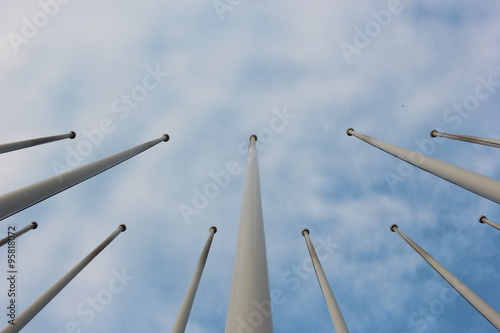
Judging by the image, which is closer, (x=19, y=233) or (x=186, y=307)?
(x=186, y=307)

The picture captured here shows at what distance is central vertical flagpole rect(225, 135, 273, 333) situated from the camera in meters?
6.77

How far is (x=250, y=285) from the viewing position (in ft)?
24.8

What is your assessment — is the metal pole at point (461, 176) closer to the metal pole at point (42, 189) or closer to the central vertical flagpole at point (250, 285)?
the central vertical flagpole at point (250, 285)

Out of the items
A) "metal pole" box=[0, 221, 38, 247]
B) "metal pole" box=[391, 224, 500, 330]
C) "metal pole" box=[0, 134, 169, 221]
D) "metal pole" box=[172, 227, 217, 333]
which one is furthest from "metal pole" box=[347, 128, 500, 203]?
"metal pole" box=[0, 221, 38, 247]

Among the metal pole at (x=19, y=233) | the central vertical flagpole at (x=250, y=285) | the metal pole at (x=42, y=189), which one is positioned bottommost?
the central vertical flagpole at (x=250, y=285)

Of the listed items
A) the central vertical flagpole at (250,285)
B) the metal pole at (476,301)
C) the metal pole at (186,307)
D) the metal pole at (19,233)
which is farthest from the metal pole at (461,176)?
the metal pole at (19,233)

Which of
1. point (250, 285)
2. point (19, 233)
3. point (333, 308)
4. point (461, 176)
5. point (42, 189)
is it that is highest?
point (19, 233)

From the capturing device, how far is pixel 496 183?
37.7ft

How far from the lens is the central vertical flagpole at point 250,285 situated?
6.77 metres

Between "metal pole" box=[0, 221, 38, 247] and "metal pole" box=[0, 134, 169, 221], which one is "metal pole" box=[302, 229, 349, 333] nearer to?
"metal pole" box=[0, 134, 169, 221]

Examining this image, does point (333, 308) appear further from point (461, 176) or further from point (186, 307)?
point (461, 176)

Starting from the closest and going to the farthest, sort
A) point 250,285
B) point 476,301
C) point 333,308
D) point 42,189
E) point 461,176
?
point 250,285 < point 42,189 < point 461,176 < point 476,301 < point 333,308

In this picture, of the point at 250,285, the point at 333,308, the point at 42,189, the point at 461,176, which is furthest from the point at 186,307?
the point at 461,176

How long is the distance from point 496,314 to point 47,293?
21136mm
